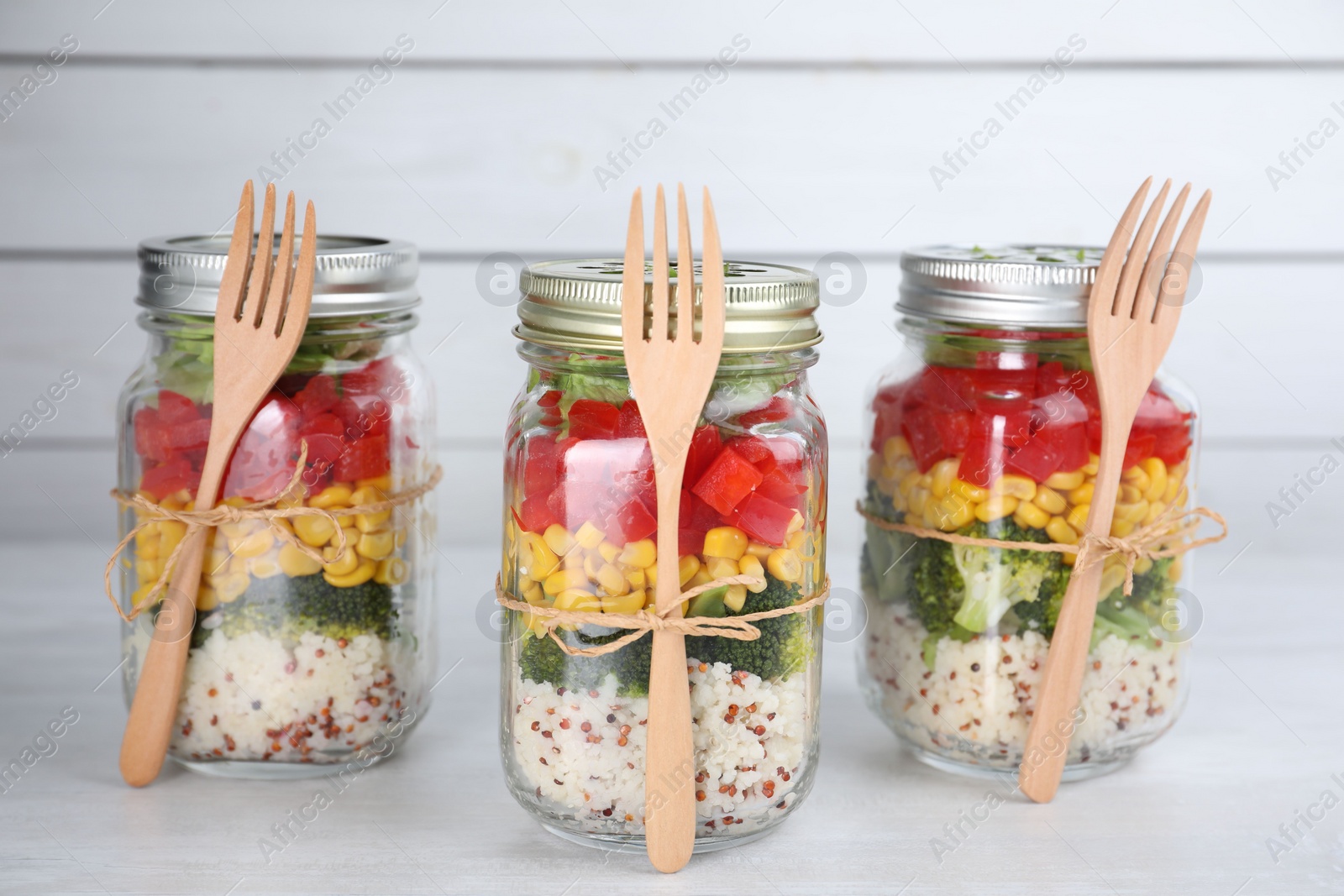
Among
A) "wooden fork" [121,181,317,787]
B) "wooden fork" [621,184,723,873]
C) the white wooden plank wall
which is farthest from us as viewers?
the white wooden plank wall

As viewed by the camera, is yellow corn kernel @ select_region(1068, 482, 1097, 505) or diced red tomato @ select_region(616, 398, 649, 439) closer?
diced red tomato @ select_region(616, 398, 649, 439)

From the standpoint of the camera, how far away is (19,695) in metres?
1.04

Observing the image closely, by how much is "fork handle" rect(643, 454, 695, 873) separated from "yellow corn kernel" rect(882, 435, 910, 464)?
0.26 m

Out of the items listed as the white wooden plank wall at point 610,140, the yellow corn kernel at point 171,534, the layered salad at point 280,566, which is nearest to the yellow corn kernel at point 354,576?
the layered salad at point 280,566

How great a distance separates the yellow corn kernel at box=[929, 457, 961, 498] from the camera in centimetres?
88

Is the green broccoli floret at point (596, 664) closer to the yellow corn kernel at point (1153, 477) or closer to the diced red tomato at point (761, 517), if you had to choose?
the diced red tomato at point (761, 517)

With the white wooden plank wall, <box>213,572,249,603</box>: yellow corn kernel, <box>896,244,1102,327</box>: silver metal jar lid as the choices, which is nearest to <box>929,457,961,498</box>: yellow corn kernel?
<box>896,244,1102,327</box>: silver metal jar lid

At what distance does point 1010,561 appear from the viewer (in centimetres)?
88

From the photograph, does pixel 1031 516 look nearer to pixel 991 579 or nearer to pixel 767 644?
pixel 991 579

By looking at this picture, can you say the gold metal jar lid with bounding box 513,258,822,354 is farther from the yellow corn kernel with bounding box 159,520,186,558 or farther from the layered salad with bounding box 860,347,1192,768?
the yellow corn kernel with bounding box 159,520,186,558

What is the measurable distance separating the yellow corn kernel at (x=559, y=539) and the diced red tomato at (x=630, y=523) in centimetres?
2

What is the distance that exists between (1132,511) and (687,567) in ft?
1.14

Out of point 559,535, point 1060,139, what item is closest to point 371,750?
point 559,535

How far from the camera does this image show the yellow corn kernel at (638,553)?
74 cm
